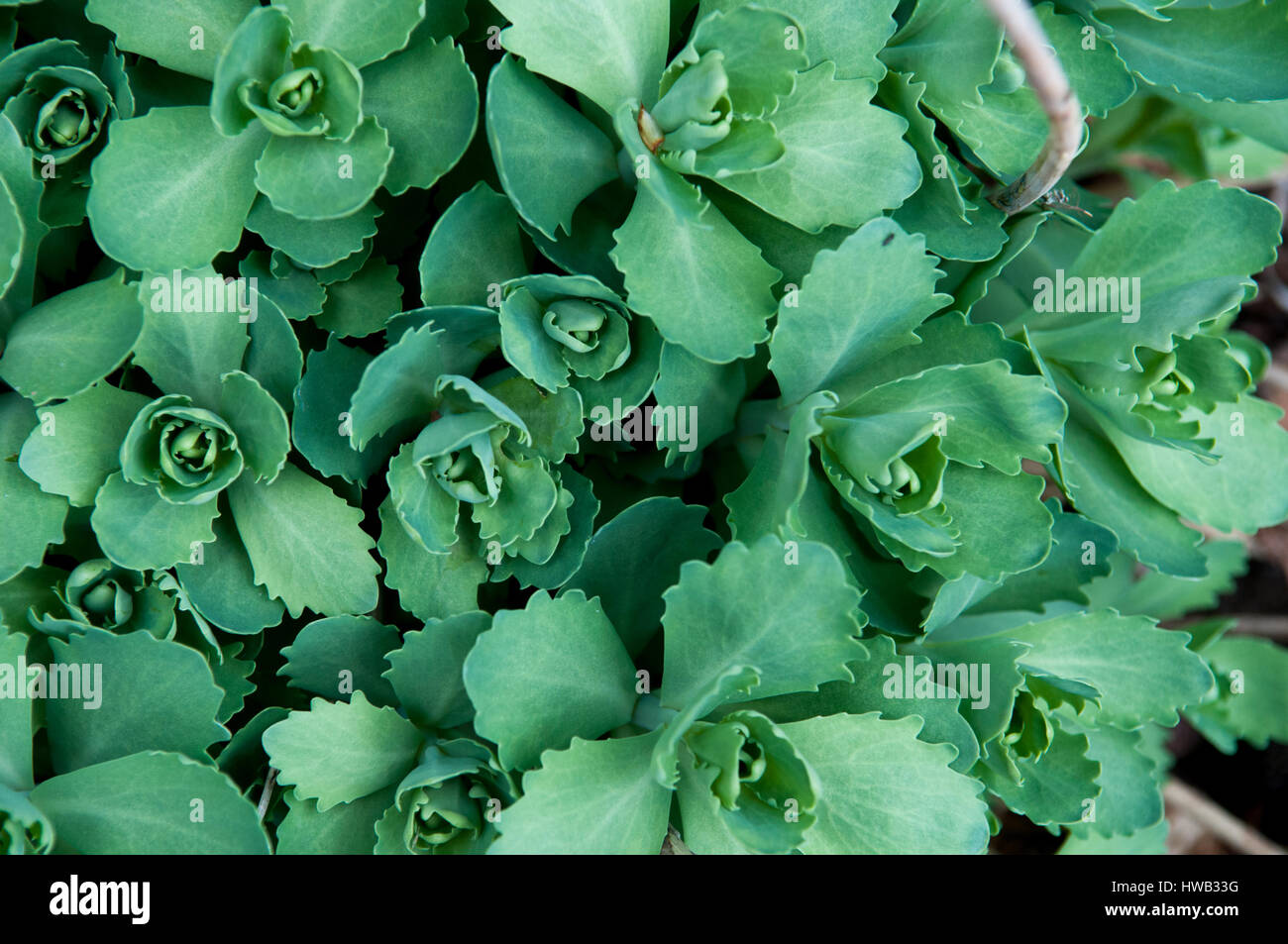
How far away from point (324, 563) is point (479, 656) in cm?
26

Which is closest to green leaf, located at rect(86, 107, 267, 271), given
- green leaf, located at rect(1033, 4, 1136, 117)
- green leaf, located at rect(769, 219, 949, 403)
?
green leaf, located at rect(769, 219, 949, 403)

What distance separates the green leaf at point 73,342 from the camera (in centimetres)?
117

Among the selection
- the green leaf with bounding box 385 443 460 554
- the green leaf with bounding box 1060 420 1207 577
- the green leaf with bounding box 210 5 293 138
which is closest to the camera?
the green leaf with bounding box 210 5 293 138

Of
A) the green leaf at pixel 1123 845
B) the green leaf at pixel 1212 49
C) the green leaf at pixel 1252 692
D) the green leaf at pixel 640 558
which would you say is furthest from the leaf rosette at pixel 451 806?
the green leaf at pixel 1252 692

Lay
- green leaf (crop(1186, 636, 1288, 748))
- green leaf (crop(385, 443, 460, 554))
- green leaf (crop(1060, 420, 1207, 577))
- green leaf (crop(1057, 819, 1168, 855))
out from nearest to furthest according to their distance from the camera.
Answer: green leaf (crop(385, 443, 460, 554)) → green leaf (crop(1060, 420, 1207, 577)) → green leaf (crop(1057, 819, 1168, 855)) → green leaf (crop(1186, 636, 1288, 748))

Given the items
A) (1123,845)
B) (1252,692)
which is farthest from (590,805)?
(1252,692)

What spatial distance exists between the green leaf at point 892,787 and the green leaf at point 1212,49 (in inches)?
37.6

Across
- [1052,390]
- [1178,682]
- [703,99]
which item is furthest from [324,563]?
[1178,682]

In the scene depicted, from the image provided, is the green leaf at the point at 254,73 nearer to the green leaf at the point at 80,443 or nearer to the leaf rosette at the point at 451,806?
the green leaf at the point at 80,443

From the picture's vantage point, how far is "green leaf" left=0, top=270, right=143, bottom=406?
3.83 ft

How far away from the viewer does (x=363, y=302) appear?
1.29m

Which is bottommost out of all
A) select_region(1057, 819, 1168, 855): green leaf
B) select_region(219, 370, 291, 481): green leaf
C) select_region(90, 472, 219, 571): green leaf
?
select_region(1057, 819, 1168, 855): green leaf

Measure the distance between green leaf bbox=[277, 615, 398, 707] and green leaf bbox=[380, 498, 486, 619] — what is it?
2.4 inches

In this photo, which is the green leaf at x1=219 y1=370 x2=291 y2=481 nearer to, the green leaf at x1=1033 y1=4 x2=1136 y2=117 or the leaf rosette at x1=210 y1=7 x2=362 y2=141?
the leaf rosette at x1=210 y1=7 x2=362 y2=141
